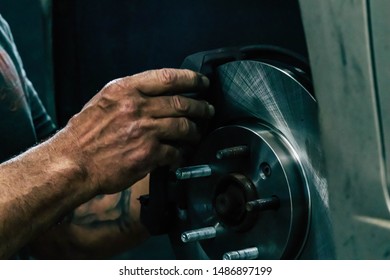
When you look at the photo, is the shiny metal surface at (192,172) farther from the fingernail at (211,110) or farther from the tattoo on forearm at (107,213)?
the tattoo on forearm at (107,213)

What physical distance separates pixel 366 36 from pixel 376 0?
4cm

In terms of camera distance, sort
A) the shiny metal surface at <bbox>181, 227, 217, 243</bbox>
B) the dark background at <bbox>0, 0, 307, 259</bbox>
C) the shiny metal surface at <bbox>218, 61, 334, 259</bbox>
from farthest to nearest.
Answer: the dark background at <bbox>0, 0, 307, 259</bbox> → the shiny metal surface at <bbox>181, 227, 217, 243</bbox> → the shiny metal surface at <bbox>218, 61, 334, 259</bbox>

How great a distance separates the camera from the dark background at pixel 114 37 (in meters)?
1.50

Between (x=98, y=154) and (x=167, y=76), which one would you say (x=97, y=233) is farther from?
(x=167, y=76)

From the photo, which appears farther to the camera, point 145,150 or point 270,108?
point 145,150

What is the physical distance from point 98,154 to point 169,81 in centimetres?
17

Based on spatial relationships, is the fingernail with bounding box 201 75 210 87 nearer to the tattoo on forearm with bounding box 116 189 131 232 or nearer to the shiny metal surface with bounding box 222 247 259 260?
the shiny metal surface with bounding box 222 247 259 260

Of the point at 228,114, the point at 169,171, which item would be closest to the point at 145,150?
the point at 169,171

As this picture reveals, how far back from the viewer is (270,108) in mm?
996

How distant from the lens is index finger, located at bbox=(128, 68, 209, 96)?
109cm

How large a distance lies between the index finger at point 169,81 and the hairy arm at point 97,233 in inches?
16.5

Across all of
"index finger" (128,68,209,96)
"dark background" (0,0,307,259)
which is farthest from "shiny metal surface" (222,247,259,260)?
"dark background" (0,0,307,259)

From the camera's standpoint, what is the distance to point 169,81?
110cm
